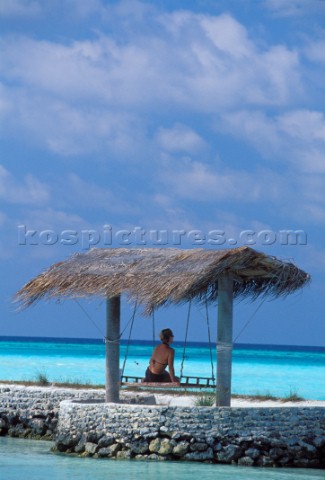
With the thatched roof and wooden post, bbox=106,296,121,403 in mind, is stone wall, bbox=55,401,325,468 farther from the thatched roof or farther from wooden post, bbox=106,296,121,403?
the thatched roof

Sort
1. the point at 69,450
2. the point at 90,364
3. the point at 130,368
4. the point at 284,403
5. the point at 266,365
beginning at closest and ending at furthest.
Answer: the point at 69,450 → the point at 284,403 → the point at 130,368 → the point at 90,364 → the point at 266,365

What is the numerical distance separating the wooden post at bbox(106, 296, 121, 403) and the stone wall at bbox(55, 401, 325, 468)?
3.85 feet

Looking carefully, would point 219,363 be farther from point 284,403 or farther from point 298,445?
point 284,403

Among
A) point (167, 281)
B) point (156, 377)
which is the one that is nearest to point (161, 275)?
point (167, 281)

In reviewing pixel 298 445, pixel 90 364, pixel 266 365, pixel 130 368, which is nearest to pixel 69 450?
pixel 298 445

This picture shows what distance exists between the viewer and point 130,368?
40.1m

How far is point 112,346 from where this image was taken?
43.9 feet

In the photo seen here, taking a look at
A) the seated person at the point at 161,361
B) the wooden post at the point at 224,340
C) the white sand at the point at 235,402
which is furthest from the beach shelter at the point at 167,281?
the white sand at the point at 235,402

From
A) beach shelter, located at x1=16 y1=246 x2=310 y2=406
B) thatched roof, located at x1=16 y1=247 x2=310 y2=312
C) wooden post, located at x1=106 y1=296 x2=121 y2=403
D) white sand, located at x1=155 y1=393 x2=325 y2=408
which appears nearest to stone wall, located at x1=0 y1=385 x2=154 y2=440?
white sand, located at x1=155 y1=393 x2=325 y2=408

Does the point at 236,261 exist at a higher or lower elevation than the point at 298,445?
higher

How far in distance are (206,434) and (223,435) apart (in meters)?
0.21

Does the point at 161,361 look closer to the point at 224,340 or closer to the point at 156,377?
the point at 156,377

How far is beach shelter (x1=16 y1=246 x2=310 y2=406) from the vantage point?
1210cm

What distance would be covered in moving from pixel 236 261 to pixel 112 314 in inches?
86.0
